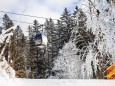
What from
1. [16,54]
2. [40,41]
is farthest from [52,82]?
[40,41]


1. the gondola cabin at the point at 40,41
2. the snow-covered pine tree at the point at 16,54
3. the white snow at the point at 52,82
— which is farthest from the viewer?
the gondola cabin at the point at 40,41

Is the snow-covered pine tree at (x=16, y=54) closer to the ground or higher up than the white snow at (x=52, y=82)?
higher up

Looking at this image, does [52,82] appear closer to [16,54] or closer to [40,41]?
[16,54]

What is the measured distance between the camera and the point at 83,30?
24.7m

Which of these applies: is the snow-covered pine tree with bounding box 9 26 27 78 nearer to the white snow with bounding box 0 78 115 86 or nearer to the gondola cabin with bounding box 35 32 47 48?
the white snow with bounding box 0 78 115 86

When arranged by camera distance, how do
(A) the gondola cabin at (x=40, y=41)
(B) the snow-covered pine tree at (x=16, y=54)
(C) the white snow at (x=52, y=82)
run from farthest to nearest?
(A) the gondola cabin at (x=40, y=41), (B) the snow-covered pine tree at (x=16, y=54), (C) the white snow at (x=52, y=82)

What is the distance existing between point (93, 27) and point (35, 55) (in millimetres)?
38255

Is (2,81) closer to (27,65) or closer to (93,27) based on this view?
(93,27)

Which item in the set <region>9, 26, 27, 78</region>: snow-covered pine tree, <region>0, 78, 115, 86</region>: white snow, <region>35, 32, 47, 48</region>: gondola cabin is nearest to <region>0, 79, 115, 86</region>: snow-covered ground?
<region>0, 78, 115, 86</region>: white snow

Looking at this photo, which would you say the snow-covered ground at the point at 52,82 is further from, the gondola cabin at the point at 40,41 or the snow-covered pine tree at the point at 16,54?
the gondola cabin at the point at 40,41

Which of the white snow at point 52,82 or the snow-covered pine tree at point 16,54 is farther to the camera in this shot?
the snow-covered pine tree at point 16,54

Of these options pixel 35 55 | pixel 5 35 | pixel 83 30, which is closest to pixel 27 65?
pixel 35 55

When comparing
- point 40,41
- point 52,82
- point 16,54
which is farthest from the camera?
point 40,41

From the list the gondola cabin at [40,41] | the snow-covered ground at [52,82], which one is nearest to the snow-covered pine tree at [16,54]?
the snow-covered ground at [52,82]
